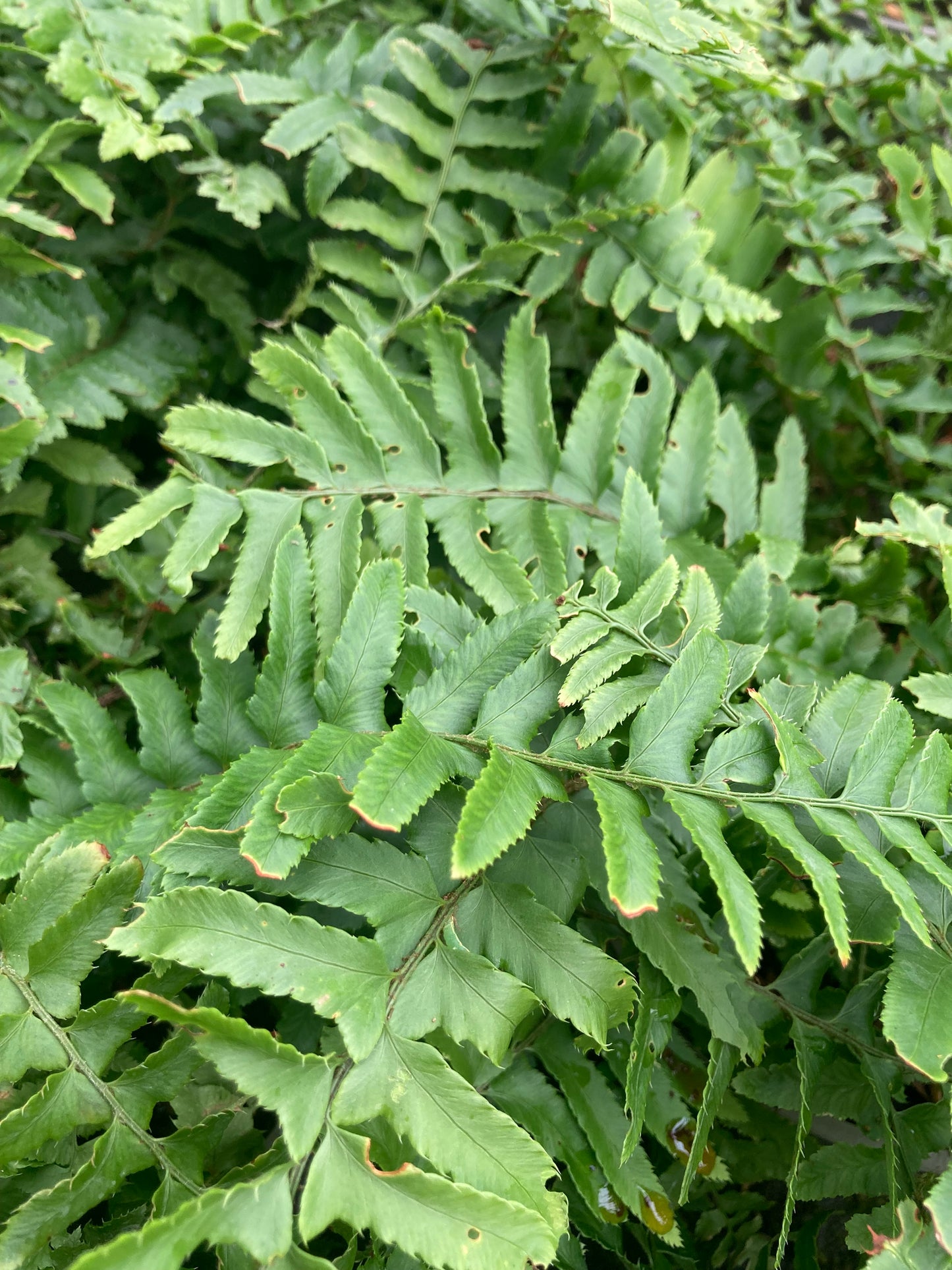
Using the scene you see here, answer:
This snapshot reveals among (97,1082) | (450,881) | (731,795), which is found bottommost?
(97,1082)

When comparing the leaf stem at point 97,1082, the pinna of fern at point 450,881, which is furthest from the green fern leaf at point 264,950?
the leaf stem at point 97,1082

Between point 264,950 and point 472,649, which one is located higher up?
point 472,649

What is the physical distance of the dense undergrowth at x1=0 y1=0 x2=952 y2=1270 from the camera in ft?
3.10

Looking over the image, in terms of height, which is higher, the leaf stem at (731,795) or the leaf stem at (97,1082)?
the leaf stem at (731,795)

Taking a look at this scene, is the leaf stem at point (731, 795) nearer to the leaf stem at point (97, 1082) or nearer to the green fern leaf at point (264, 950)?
the green fern leaf at point (264, 950)

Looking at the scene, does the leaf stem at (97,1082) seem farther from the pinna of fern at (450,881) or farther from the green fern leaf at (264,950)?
the green fern leaf at (264,950)

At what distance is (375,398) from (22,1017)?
0.99m

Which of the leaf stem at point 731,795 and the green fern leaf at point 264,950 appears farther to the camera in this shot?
the leaf stem at point 731,795

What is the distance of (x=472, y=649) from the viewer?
111cm

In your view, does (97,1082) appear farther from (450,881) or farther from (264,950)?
(450,881)

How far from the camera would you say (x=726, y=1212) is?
137 cm

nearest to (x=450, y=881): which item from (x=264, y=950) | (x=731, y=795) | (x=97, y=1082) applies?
(x=264, y=950)

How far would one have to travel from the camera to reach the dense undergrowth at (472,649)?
3.10 ft

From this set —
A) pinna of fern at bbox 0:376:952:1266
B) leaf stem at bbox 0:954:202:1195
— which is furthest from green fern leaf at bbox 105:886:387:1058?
leaf stem at bbox 0:954:202:1195
